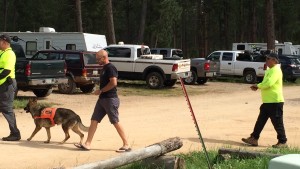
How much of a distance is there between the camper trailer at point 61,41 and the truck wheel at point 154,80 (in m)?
4.14

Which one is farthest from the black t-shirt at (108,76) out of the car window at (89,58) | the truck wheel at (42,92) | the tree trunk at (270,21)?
the tree trunk at (270,21)

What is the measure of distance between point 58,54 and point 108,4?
10.3 meters

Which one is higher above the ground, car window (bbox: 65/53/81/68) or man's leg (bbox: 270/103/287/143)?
car window (bbox: 65/53/81/68)

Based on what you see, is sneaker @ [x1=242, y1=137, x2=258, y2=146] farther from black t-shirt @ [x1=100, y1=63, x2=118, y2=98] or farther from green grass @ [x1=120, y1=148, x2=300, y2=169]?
black t-shirt @ [x1=100, y1=63, x2=118, y2=98]

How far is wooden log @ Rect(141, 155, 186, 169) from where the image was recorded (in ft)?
21.6

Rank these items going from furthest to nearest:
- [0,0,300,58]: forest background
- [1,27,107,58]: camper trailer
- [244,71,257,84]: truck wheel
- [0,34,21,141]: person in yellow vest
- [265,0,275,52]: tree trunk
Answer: [0,0,300,58]: forest background < [265,0,275,52]: tree trunk < [244,71,257,84]: truck wheel < [1,27,107,58]: camper trailer < [0,34,21,141]: person in yellow vest

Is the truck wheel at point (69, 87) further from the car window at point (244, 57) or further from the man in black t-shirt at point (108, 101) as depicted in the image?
the car window at point (244, 57)

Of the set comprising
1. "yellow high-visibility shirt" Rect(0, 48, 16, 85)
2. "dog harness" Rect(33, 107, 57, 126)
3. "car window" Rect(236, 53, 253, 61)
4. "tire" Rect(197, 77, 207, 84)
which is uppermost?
"yellow high-visibility shirt" Rect(0, 48, 16, 85)

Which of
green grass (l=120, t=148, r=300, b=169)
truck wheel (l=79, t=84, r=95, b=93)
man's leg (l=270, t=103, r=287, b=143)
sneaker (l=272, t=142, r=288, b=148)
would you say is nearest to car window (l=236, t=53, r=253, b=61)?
truck wheel (l=79, t=84, r=95, b=93)

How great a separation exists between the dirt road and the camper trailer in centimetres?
628

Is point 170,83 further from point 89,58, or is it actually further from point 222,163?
point 222,163

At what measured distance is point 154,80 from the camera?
72.5 ft

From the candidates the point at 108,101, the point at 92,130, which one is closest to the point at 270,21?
the point at 108,101

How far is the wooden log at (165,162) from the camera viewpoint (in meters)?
6.58
